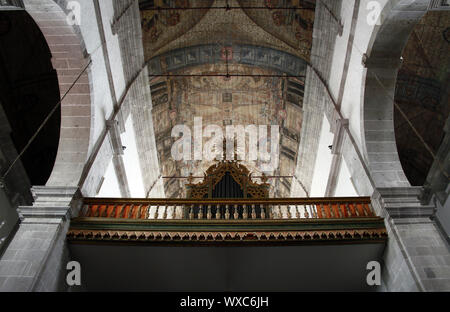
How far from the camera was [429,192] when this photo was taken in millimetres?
9391

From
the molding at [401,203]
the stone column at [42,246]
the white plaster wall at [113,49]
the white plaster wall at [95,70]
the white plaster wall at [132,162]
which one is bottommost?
the stone column at [42,246]

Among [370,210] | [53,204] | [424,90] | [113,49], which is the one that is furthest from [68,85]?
[424,90]

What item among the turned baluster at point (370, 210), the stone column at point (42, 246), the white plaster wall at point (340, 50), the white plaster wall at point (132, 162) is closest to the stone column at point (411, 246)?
the turned baluster at point (370, 210)

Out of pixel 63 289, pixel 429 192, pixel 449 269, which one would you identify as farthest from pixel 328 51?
pixel 63 289

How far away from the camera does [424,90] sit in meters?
10.2

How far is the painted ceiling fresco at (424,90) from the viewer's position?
9.57 metres

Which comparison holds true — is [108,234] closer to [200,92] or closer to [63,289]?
[63,289]

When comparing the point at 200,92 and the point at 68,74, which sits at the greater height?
the point at 200,92

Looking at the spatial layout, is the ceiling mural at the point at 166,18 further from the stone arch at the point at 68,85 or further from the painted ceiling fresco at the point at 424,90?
the painted ceiling fresco at the point at 424,90

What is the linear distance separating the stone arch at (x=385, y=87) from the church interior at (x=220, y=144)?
1.2 inches

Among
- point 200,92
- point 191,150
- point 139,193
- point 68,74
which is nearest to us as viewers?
point 68,74
